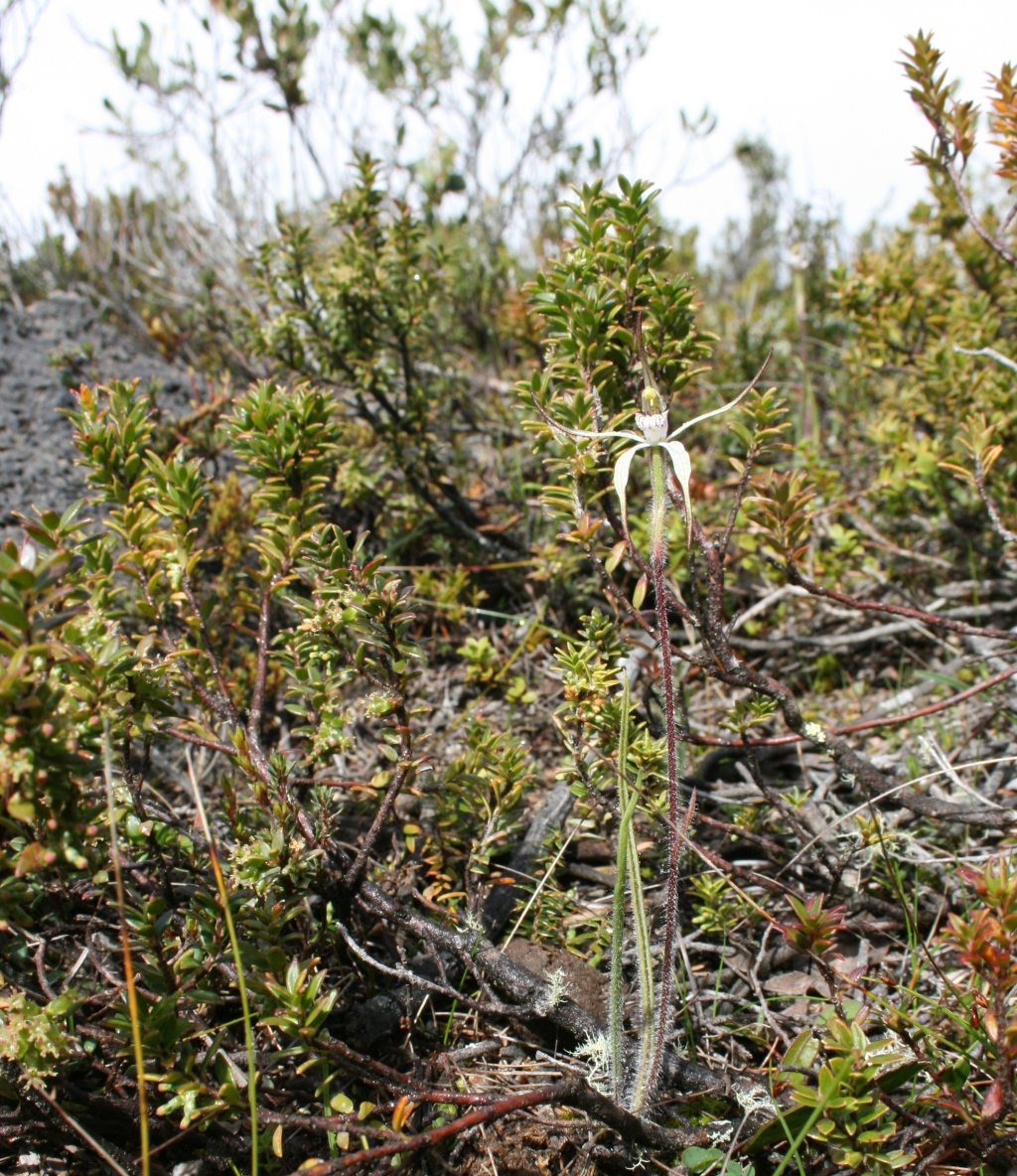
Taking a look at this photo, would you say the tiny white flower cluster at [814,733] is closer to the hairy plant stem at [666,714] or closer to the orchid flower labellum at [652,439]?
the hairy plant stem at [666,714]

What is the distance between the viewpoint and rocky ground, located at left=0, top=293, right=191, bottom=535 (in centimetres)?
324

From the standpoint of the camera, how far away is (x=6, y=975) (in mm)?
1868

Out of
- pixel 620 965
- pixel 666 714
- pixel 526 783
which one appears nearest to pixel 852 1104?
pixel 620 965

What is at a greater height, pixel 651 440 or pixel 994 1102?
pixel 651 440

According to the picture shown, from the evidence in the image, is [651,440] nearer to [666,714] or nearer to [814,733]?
[666,714]

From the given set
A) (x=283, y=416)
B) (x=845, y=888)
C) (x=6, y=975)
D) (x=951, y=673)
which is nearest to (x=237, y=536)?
(x=283, y=416)

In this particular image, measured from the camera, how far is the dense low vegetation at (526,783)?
5.03 ft

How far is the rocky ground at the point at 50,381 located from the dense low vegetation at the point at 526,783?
27 cm

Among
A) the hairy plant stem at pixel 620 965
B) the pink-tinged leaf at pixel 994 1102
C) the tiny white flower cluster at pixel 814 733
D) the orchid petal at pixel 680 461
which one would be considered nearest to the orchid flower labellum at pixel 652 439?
the orchid petal at pixel 680 461

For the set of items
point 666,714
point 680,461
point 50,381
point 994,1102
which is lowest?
point 994,1102

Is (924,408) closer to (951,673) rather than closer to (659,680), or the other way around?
(951,673)

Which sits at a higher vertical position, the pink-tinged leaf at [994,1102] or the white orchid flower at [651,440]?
the white orchid flower at [651,440]

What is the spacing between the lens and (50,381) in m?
3.79

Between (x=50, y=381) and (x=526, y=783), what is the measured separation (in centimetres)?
305
